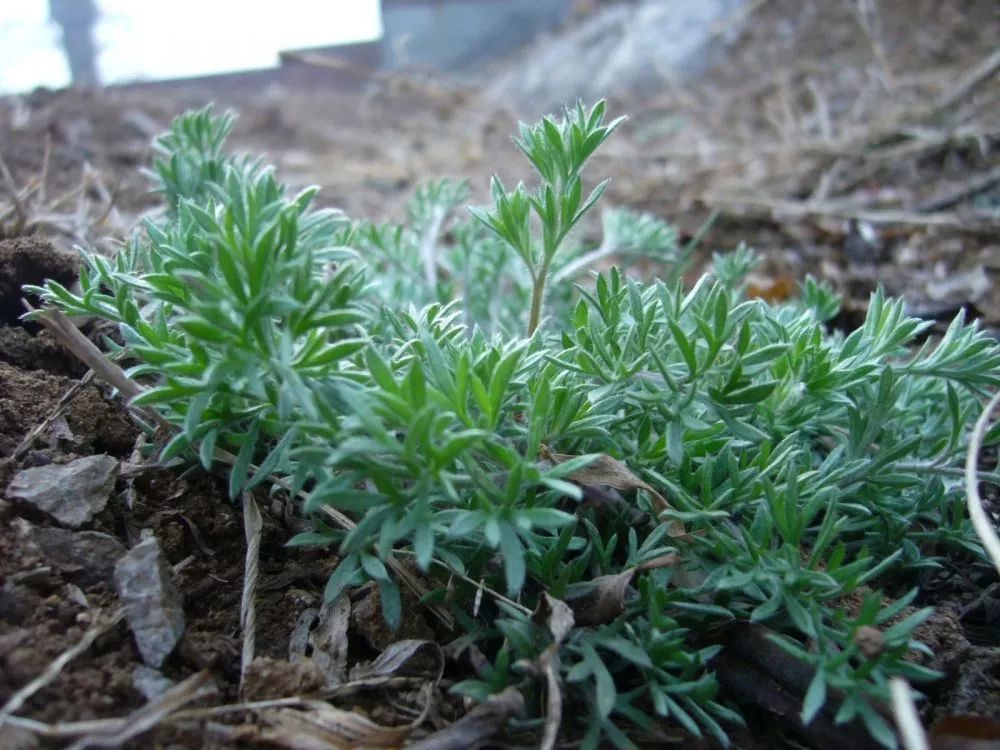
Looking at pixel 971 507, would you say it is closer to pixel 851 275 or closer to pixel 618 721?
pixel 618 721

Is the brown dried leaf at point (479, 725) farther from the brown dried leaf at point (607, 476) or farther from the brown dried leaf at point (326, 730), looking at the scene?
the brown dried leaf at point (607, 476)

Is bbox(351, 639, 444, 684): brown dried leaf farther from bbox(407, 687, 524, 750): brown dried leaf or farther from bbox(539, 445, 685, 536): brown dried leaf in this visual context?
bbox(539, 445, 685, 536): brown dried leaf

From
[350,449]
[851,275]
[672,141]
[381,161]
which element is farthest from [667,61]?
[350,449]

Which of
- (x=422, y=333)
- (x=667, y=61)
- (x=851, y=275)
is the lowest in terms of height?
(x=851, y=275)

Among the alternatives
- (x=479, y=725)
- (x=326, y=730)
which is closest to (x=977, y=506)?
(x=479, y=725)

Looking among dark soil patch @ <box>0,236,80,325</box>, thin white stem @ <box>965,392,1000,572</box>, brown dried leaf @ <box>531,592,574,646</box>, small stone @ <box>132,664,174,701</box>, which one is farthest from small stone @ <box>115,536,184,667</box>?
thin white stem @ <box>965,392,1000,572</box>

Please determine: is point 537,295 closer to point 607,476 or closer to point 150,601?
point 607,476
